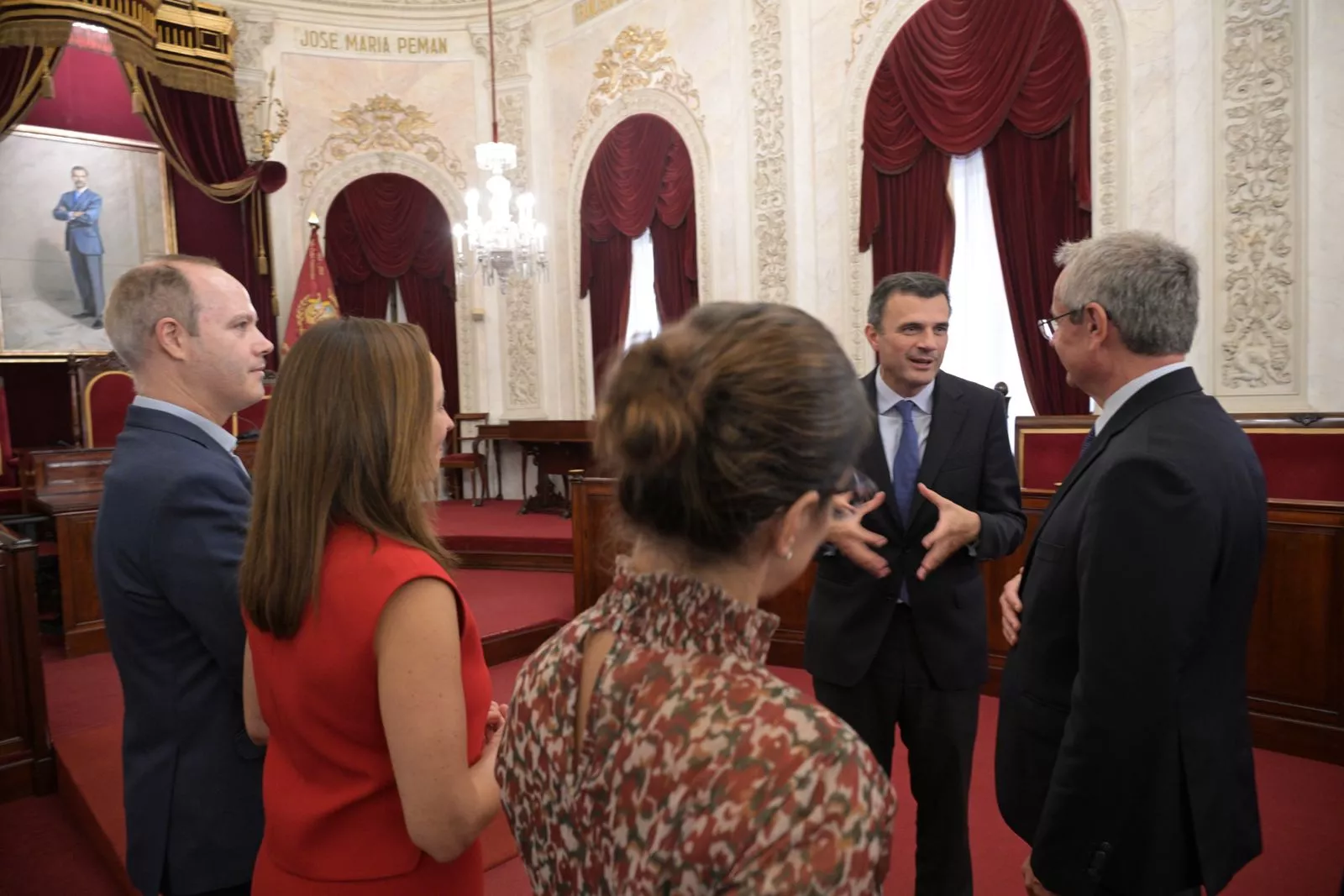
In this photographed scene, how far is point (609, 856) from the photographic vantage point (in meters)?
0.76

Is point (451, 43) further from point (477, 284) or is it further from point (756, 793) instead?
point (756, 793)

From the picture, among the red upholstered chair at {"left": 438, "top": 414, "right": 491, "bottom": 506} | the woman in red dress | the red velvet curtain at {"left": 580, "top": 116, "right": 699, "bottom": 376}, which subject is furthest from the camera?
the red upholstered chair at {"left": 438, "top": 414, "right": 491, "bottom": 506}

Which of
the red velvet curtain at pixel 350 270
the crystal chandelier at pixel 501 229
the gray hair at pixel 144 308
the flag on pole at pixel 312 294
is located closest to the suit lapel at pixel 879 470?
the gray hair at pixel 144 308

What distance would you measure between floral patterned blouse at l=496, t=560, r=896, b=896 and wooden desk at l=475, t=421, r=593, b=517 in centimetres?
725

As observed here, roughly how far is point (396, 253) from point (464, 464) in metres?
2.74

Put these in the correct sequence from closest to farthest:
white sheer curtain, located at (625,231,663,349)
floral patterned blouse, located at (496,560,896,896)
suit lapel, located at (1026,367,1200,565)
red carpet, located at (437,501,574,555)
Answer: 1. floral patterned blouse, located at (496,560,896,896)
2. suit lapel, located at (1026,367,1200,565)
3. red carpet, located at (437,501,574,555)
4. white sheer curtain, located at (625,231,663,349)

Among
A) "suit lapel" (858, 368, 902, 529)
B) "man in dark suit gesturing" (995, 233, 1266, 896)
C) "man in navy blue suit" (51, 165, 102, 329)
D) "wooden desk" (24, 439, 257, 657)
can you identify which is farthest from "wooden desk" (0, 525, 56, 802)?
"man in navy blue suit" (51, 165, 102, 329)

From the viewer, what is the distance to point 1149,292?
1497 mm

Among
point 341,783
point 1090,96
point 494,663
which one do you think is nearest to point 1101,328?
point 341,783

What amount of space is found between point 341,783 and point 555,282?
27.8 ft

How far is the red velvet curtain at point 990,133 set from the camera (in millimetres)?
5449

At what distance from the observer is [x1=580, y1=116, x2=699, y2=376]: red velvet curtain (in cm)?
801

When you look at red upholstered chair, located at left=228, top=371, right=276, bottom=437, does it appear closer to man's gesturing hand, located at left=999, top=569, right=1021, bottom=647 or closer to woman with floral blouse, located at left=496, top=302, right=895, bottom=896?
man's gesturing hand, located at left=999, top=569, right=1021, bottom=647

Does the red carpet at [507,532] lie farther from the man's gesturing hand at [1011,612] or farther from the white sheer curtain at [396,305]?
the man's gesturing hand at [1011,612]
